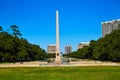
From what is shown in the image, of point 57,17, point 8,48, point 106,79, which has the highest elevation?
point 57,17

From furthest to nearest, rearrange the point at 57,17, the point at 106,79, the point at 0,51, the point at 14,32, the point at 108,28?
the point at 108,28 → the point at 14,32 → the point at 0,51 → the point at 57,17 → the point at 106,79

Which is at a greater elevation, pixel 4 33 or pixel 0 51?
pixel 4 33

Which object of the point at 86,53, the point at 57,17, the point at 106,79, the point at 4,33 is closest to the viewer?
the point at 106,79

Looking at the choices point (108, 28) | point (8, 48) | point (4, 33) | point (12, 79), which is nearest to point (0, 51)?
point (8, 48)

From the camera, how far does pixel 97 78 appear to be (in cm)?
1977

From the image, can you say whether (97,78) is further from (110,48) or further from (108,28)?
(108,28)

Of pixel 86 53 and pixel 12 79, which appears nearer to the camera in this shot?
pixel 12 79

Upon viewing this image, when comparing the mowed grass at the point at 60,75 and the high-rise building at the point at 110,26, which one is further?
the high-rise building at the point at 110,26

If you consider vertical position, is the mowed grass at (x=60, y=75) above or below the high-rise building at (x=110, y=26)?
below

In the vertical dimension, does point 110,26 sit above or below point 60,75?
above

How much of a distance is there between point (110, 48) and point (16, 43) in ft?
87.1

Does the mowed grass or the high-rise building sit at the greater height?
the high-rise building

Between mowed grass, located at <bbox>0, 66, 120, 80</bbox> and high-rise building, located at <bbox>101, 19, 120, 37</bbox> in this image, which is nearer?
mowed grass, located at <bbox>0, 66, 120, 80</bbox>

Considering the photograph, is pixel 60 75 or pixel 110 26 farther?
pixel 110 26
